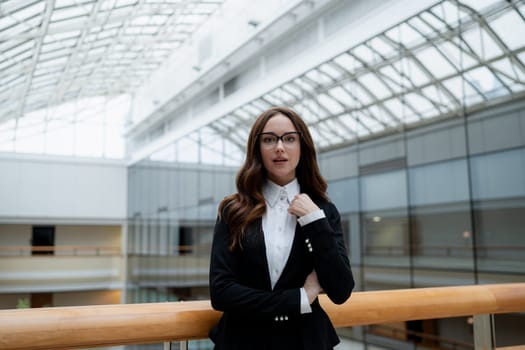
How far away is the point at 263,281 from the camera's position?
1668mm

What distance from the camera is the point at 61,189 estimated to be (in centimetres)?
2758

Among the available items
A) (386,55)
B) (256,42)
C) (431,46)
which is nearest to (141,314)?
(431,46)

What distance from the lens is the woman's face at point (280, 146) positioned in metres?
1.75

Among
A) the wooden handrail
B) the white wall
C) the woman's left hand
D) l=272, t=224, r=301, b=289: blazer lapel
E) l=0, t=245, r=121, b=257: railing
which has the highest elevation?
the white wall

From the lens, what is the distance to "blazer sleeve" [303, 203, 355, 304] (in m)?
1.60

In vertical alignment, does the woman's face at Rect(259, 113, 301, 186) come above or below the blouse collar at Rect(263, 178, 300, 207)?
above

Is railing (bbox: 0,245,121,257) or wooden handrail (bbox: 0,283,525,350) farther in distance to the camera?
railing (bbox: 0,245,121,257)

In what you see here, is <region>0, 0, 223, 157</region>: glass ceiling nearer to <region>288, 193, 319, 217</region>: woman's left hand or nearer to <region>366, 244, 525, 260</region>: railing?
<region>366, 244, 525, 260</region>: railing

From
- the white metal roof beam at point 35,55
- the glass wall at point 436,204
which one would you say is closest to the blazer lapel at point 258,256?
the glass wall at point 436,204

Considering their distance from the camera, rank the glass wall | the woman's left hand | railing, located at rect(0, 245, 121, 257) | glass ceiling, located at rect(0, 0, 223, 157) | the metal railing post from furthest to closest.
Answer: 1. railing, located at rect(0, 245, 121, 257)
2. glass ceiling, located at rect(0, 0, 223, 157)
3. the glass wall
4. the metal railing post
5. the woman's left hand

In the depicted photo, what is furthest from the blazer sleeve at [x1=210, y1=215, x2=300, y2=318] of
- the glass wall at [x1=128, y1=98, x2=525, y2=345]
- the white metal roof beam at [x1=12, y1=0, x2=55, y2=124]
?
the white metal roof beam at [x1=12, y1=0, x2=55, y2=124]

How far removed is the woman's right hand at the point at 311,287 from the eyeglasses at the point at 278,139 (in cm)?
48

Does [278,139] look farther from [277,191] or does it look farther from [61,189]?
[61,189]

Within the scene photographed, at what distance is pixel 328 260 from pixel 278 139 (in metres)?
0.47
